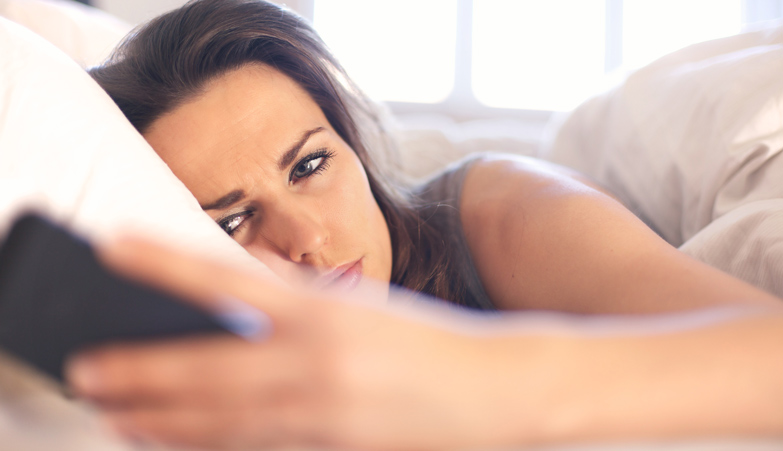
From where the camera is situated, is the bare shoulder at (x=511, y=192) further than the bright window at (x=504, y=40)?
No

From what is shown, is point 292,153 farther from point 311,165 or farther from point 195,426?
point 195,426

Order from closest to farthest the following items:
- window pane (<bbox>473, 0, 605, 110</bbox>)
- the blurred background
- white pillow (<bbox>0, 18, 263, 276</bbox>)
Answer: white pillow (<bbox>0, 18, 263, 276</bbox>), the blurred background, window pane (<bbox>473, 0, 605, 110</bbox>)

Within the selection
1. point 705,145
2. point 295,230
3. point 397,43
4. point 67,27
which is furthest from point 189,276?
point 397,43

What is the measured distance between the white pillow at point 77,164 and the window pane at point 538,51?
2841 mm

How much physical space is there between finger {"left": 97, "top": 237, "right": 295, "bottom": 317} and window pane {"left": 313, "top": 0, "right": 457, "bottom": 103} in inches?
116

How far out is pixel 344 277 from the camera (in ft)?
2.63

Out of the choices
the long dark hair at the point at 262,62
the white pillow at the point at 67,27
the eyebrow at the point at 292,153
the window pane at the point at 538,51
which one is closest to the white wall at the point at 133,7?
the white pillow at the point at 67,27

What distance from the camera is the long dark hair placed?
34.2 inches

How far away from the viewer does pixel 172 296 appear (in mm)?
264

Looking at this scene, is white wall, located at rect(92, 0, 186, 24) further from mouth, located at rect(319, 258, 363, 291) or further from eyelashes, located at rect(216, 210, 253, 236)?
mouth, located at rect(319, 258, 363, 291)

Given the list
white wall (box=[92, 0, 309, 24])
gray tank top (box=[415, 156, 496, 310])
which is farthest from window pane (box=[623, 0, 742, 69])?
gray tank top (box=[415, 156, 496, 310])

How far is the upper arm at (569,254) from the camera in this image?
547 mm

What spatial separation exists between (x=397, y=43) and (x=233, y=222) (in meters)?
2.68

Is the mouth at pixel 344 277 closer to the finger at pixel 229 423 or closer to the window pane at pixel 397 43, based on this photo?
the finger at pixel 229 423
